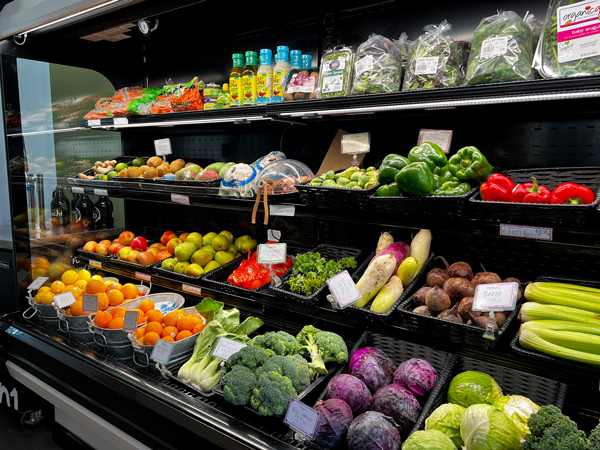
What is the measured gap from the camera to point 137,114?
2.79 m

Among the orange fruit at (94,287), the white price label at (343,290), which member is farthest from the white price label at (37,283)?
the white price label at (343,290)

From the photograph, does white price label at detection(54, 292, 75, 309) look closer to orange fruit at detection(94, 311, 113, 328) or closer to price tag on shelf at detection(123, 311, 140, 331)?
orange fruit at detection(94, 311, 113, 328)

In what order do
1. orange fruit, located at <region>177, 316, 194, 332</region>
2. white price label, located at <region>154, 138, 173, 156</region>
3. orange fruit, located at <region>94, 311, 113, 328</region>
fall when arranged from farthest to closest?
white price label, located at <region>154, 138, 173, 156</region> → orange fruit, located at <region>94, 311, 113, 328</region> → orange fruit, located at <region>177, 316, 194, 332</region>

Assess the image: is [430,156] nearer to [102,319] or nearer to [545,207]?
[545,207]

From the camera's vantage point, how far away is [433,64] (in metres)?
1.72

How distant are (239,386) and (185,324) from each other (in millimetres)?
679

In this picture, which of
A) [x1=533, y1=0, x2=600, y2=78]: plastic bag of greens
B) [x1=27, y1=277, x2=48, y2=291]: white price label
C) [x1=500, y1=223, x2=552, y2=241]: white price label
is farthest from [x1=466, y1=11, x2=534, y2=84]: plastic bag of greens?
[x1=27, y1=277, x2=48, y2=291]: white price label

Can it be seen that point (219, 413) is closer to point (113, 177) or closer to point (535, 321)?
point (535, 321)

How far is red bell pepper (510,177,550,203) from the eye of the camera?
146cm

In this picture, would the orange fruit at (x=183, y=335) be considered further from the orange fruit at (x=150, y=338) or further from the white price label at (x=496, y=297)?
the white price label at (x=496, y=297)

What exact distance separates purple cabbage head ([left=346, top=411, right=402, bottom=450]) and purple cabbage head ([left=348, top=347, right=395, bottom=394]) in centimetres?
24

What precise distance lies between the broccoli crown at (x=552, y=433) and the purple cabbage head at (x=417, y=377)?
43 centimetres

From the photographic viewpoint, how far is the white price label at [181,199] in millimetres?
2472

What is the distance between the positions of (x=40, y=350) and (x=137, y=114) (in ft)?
5.08
